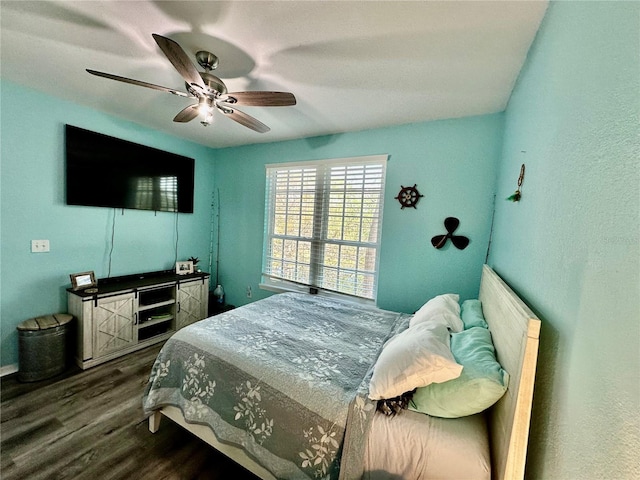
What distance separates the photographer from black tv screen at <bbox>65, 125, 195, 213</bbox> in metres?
2.52

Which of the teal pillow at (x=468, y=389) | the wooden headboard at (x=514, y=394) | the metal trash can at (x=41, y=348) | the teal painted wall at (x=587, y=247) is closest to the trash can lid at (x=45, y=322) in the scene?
the metal trash can at (x=41, y=348)

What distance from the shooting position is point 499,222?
2014 millimetres

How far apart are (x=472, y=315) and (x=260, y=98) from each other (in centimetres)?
203

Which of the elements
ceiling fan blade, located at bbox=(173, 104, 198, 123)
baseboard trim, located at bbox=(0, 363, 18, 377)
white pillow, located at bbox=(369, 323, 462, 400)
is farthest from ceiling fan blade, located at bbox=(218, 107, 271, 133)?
baseboard trim, located at bbox=(0, 363, 18, 377)

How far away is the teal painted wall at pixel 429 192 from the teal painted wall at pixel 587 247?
1.22 m

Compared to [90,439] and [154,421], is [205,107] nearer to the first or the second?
[154,421]

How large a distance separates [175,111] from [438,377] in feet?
10.3

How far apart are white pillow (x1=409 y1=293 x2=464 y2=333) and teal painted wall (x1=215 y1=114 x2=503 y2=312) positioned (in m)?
0.67

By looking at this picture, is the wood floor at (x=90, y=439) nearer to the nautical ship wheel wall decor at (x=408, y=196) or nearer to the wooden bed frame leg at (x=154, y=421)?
the wooden bed frame leg at (x=154, y=421)

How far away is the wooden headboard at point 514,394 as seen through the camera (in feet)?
2.65

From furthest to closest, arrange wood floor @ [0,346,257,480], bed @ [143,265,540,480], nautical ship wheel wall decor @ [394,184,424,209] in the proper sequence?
nautical ship wheel wall decor @ [394,184,424,209]
wood floor @ [0,346,257,480]
bed @ [143,265,540,480]

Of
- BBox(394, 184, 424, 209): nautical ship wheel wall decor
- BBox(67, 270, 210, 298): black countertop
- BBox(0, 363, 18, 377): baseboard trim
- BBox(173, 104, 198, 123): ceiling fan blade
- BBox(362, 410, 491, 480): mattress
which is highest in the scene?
BBox(173, 104, 198, 123): ceiling fan blade

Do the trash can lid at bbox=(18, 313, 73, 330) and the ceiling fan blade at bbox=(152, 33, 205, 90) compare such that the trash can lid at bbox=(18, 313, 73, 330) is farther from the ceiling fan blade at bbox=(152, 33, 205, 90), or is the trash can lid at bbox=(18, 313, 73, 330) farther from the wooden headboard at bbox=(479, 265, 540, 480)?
the wooden headboard at bbox=(479, 265, 540, 480)

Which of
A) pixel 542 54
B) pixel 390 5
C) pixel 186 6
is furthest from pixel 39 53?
pixel 542 54
